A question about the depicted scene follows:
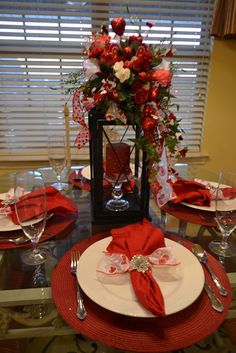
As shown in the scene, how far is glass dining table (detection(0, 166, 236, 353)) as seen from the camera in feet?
1.84

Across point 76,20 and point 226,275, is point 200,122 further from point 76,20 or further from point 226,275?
point 226,275

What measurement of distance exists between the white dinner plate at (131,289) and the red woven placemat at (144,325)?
0.03m

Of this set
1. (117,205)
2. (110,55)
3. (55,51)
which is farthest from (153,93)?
(55,51)

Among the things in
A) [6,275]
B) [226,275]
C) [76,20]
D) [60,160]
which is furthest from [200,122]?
[6,275]

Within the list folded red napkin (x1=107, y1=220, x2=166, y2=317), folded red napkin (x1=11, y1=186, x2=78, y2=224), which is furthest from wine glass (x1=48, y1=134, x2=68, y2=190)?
folded red napkin (x1=107, y1=220, x2=166, y2=317)

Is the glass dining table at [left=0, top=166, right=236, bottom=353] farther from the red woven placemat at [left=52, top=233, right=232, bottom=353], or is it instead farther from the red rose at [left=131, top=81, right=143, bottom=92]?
the red rose at [left=131, top=81, right=143, bottom=92]

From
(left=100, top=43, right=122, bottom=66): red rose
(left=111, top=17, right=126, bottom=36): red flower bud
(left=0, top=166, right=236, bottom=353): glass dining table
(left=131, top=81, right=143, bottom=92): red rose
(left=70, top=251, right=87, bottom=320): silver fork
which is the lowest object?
(left=0, top=166, right=236, bottom=353): glass dining table

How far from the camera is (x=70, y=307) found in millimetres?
621

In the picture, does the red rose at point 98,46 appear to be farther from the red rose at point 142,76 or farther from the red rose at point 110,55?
the red rose at point 142,76

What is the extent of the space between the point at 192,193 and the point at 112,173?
32 centimetres

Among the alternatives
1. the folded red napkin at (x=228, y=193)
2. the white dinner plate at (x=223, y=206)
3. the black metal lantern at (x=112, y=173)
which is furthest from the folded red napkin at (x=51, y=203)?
the folded red napkin at (x=228, y=193)

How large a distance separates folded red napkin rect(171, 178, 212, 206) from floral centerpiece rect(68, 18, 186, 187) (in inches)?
11.2

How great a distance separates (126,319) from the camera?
0.60 meters

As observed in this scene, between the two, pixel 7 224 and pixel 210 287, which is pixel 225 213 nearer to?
pixel 210 287
